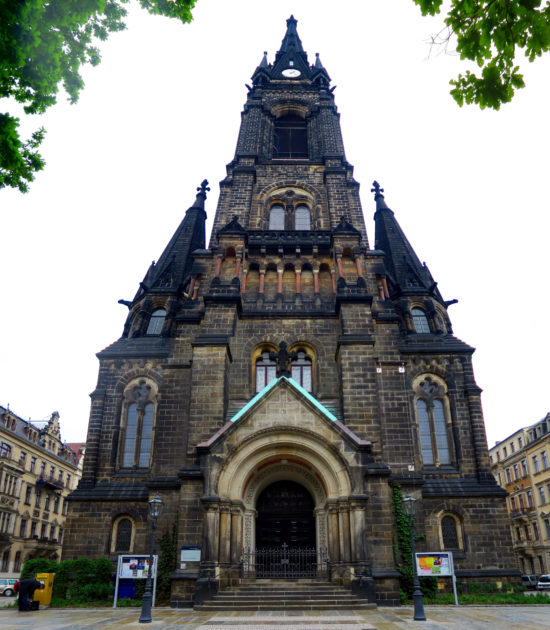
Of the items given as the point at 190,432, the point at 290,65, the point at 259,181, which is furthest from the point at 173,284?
the point at 290,65

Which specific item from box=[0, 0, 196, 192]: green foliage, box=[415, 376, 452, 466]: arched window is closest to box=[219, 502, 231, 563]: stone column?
box=[415, 376, 452, 466]: arched window

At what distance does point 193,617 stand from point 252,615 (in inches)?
66.4

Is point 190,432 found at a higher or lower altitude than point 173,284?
lower

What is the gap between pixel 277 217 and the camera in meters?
29.1

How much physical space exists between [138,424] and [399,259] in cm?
1934

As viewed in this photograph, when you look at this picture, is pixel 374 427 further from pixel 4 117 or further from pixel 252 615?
pixel 4 117

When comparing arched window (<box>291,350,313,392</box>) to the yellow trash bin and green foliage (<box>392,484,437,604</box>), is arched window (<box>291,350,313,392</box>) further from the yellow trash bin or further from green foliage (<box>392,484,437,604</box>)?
the yellow trash bin

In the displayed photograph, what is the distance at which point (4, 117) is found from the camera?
7062 millimetres

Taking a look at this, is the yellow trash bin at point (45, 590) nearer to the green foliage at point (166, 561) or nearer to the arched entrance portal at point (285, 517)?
the green foliage at point (166, 561)

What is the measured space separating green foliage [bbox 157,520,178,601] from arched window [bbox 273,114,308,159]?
2410 cm

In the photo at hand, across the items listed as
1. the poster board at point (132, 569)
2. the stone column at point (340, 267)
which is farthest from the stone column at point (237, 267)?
the poster board at point (132, 569)

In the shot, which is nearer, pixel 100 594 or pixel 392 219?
pixel 100 594

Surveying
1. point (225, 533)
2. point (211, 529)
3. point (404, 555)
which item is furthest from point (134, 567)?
point (404, 555)

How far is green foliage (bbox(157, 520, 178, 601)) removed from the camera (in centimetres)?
1853
